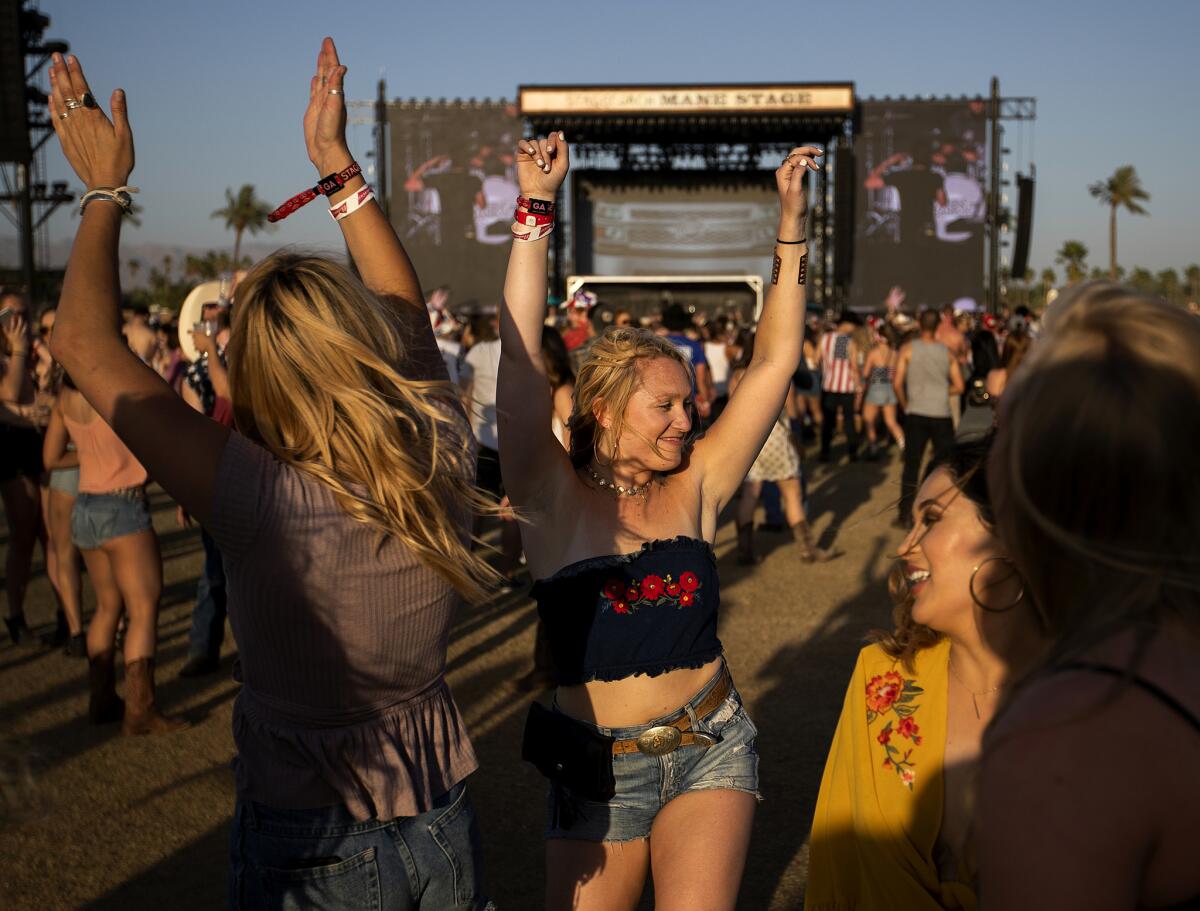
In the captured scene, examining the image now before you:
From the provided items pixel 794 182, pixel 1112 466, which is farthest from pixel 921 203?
pixel 1112 466

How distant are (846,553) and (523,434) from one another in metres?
7.40

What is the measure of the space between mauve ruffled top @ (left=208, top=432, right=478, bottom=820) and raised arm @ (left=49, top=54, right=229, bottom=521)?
0.07 m

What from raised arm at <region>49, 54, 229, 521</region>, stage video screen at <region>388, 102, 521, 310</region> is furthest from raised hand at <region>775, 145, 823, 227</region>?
stage video screen at <region>388, 102, 521, 310</region>

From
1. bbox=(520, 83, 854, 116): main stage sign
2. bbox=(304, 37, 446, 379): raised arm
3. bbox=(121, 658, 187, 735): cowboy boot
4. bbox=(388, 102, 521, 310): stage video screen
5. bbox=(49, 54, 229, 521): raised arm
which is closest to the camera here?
bbox=(49, 54, 229, 521): raised arm

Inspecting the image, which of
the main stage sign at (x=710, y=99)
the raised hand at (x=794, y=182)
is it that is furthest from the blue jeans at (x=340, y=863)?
the main stage sign at (x=710, y=99)

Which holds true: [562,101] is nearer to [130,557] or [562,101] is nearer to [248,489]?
[130,557]

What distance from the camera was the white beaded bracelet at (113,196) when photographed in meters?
1.88

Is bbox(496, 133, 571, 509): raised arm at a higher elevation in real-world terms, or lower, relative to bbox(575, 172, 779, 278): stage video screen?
lower

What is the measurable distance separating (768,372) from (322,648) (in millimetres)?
1401

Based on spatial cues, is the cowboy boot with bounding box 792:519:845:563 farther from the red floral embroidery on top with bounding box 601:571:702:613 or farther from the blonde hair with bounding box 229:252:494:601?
the blonde hair with bounding box 229:252:494:601

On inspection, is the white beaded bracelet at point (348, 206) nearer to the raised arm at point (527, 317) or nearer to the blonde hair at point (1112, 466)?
the raised arm at point (527, 317)

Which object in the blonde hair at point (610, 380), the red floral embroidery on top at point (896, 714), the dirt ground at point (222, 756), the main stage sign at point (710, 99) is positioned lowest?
the dirt ground at point (222, 756)

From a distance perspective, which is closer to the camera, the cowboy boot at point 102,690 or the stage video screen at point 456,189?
the cowboy boot at point 102,690

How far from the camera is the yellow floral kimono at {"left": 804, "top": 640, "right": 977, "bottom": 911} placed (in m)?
2.07
